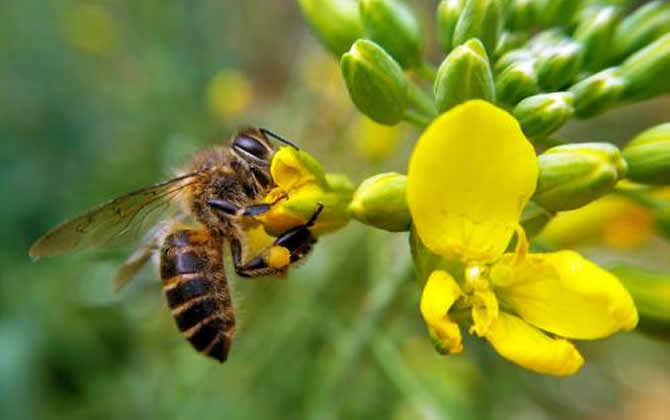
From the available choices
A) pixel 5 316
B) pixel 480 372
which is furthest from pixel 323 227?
pixel 5 316

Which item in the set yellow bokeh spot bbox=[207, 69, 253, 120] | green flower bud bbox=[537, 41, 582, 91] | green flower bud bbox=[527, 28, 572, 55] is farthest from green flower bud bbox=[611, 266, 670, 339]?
yellow bokeh spot bbox=[207, 69, 253, 120]

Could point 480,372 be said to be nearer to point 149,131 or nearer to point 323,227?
point 323,227

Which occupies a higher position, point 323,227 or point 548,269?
point 323,227

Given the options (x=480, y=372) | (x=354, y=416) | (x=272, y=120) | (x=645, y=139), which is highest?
(x=645, y=139)

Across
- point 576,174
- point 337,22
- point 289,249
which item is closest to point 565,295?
point 576,174

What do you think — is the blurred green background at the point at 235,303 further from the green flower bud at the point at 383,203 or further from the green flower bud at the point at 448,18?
the green flower bud at the point at 448,18

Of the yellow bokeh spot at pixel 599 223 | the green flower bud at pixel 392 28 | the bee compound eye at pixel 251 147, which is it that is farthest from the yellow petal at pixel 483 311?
the yellow bokeh spot at pixel 599 223

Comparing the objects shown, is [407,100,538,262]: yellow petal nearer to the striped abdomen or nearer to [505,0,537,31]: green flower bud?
the striped abdomen
